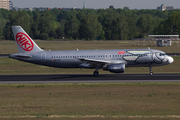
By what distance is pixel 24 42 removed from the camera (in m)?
47.4

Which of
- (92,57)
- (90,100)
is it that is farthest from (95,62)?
(90,100)

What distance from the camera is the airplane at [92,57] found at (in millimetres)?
45719

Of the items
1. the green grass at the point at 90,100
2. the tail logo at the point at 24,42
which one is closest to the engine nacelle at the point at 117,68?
the green grass at the point at 90,100

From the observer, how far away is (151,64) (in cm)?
4631

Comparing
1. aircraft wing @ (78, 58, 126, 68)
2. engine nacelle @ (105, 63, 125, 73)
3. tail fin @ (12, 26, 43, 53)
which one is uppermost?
tail fin @ (12, 26, 43, 53)

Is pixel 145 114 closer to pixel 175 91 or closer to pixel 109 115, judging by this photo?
pixel 109 115

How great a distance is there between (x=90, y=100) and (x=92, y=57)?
17769mm

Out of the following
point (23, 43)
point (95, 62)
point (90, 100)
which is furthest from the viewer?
point (23, 43)

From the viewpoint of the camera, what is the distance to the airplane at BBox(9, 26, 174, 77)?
45.7 metres

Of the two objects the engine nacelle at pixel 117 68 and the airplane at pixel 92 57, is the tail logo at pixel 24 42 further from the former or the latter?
the engine nacelle at pixel 117 68

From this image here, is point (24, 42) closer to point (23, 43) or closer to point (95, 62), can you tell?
point (23, 43)

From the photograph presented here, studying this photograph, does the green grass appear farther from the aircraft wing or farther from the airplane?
the airplane

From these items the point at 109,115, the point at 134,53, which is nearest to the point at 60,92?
the point at 109,115

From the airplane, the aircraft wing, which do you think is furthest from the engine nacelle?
the aircraft wing
